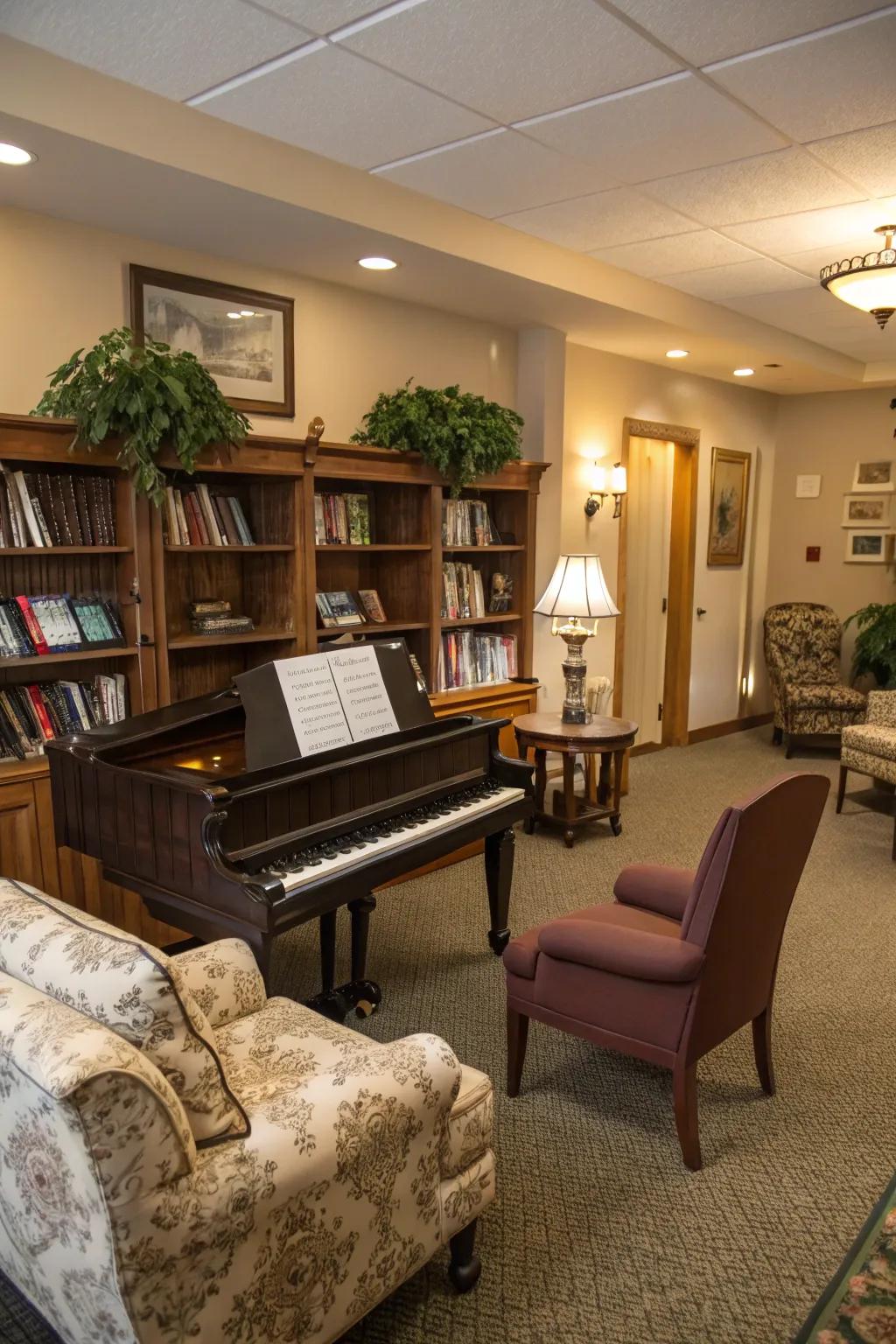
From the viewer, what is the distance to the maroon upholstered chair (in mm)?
2227

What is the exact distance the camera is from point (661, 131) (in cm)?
280

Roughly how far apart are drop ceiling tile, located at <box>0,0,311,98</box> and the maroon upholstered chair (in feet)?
6.91

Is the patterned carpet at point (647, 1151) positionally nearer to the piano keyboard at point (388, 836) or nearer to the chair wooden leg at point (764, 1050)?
the chair wooden leg at point (764, 1050)

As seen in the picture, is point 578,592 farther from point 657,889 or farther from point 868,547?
point 868,547

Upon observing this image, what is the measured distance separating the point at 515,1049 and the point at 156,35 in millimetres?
2715

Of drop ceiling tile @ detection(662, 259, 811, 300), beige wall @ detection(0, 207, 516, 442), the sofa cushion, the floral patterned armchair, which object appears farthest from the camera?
the floral patterned armchair

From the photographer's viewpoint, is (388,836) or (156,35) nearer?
(156,35)

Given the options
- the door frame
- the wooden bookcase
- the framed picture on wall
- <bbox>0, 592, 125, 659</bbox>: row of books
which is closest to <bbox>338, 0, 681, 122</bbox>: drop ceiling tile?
the wooden bookcase

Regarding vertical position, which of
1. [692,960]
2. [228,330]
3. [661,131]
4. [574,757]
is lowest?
[574,757]

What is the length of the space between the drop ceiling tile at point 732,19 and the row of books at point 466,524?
2.40 m

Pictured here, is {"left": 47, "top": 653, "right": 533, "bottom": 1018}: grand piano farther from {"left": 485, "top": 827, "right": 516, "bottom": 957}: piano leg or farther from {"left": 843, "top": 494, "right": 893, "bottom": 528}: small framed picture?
{"left": 843, "top": 494, "right": 893, "bottom": 528}: small framed picture

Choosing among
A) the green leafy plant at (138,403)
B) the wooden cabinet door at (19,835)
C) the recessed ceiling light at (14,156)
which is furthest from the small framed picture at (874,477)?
the wooden cabinet door at (19,835)

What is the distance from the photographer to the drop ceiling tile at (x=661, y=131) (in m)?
2.58

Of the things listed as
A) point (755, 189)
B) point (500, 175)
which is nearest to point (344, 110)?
point (500, 175)
